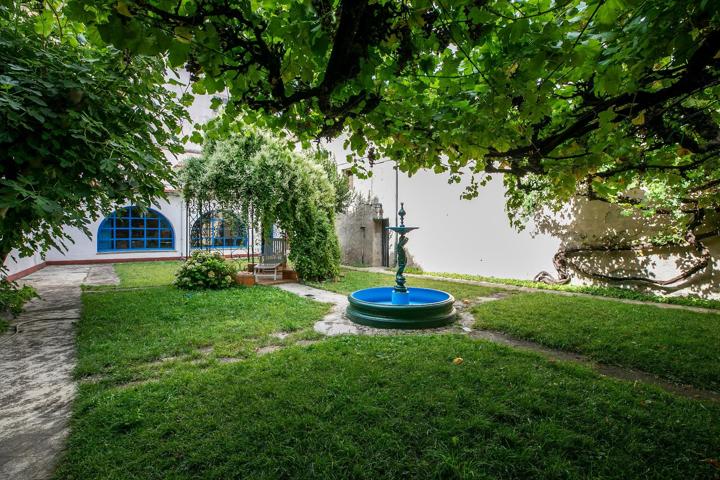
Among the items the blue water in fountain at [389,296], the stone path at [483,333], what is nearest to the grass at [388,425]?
the stone path at [483,333]

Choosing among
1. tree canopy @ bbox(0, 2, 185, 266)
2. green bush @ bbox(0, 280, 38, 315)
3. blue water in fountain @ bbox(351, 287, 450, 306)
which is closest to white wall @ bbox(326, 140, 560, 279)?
blue water in fountain @ bbox(351, 287, 450, 306)

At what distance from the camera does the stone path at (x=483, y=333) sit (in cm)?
333

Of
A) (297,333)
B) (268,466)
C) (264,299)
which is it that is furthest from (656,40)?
(264,299)

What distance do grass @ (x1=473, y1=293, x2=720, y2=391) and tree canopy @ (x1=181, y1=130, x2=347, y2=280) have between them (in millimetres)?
4803

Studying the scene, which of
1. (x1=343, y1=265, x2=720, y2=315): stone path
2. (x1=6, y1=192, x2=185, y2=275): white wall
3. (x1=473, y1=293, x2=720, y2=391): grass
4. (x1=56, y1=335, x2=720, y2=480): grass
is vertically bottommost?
(x1=56, y1=335, x2=720, y2=480): grass

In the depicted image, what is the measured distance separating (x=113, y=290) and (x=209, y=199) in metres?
3.07

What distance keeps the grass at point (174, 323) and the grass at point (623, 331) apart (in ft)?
10.9

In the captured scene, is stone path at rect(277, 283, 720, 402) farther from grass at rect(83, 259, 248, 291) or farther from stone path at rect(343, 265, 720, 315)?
grass at rect(83, 259, 248, 291)

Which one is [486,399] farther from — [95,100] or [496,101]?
[95,100]

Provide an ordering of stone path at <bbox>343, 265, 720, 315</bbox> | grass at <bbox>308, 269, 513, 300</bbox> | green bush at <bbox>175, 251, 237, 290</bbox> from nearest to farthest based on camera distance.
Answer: stone path at <bbox>343, 265, 720, 315</bbox> → grass at <bbox>308, 269, 513, 300</bbox> → green bush at <bbox>175, 251, 237, 290</bbox>

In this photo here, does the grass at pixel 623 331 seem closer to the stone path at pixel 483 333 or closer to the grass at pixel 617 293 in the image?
the stone path at pixel 483 333

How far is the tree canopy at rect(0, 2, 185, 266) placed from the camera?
7.62 feet

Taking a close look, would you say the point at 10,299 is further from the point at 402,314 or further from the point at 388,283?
the point at 388,283

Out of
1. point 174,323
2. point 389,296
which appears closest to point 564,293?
point 389,296
